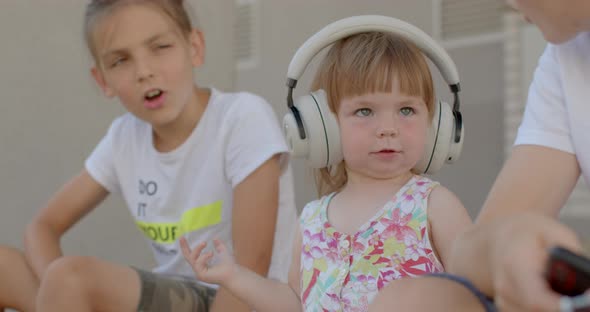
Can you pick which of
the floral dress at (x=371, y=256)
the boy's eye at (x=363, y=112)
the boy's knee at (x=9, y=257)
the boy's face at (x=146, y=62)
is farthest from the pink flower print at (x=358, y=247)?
the boy's knee at (x=9, y=257)

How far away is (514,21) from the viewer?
254cm

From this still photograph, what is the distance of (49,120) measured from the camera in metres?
2.77

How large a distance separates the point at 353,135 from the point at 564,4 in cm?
53

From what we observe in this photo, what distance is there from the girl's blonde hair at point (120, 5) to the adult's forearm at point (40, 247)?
46cm

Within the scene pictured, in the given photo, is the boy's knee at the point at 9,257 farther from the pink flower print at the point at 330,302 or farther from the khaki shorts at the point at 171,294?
the pink flower print at the point at 330,302

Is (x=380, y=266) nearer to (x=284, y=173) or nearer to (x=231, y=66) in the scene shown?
(x=284, y=173)

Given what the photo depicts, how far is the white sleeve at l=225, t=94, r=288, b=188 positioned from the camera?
177cm

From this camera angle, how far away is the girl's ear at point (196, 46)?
1.99m

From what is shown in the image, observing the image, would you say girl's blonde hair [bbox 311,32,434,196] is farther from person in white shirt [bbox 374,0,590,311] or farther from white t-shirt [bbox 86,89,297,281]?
white t-shirt [bbox 86,89,297,281]

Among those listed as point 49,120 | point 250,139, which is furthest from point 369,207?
point 49,120

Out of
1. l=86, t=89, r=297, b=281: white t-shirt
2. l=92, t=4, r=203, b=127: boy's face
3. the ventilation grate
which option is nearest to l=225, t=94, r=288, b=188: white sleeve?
l=86, t=89, r=297, b=281: white t-shirt

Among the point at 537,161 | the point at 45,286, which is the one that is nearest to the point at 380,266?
the point at 537,161

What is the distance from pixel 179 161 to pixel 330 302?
719 mm

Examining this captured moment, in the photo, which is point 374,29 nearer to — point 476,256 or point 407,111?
point 407,111
